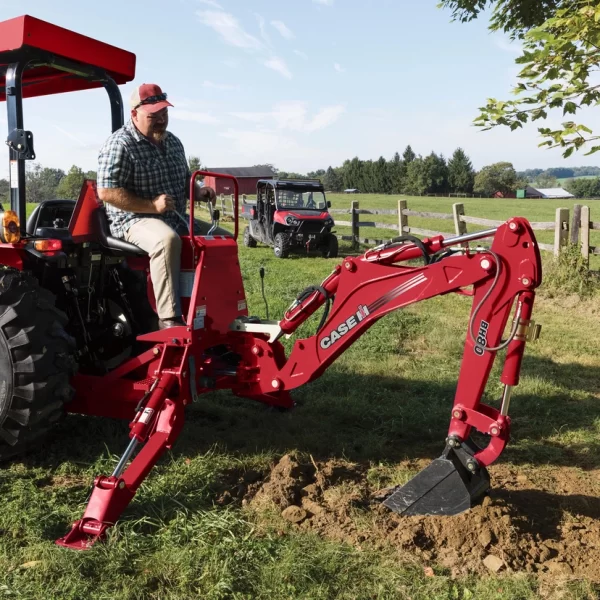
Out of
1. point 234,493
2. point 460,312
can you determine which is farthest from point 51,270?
point 460,312

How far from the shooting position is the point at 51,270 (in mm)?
4414

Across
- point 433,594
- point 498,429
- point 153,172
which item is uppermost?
point 153,172

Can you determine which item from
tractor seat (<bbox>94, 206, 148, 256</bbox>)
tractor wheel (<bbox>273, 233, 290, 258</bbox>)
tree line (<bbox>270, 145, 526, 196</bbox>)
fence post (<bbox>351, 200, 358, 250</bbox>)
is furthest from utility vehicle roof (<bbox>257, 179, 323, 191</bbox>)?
tree line (<bbox>270, 145, 526, 196</bbox>)

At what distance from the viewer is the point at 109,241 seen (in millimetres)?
4293

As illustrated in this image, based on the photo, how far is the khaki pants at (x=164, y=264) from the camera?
3990 mm

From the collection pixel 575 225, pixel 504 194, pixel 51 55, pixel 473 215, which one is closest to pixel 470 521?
pixel 51 55

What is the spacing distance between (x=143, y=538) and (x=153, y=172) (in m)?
2.37

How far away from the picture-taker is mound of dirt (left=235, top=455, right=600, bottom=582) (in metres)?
3.06

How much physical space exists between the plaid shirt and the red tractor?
0.19 metres

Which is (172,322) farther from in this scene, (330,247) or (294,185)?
(294,185)

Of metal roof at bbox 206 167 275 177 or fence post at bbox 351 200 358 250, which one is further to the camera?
metal roof at bbox 206 167 275 177

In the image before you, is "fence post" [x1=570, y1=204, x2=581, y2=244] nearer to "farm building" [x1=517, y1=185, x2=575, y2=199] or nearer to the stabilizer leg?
the stabilizer leg

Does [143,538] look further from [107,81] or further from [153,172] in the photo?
[107,81]

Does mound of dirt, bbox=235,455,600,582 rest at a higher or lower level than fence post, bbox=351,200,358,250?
lower
